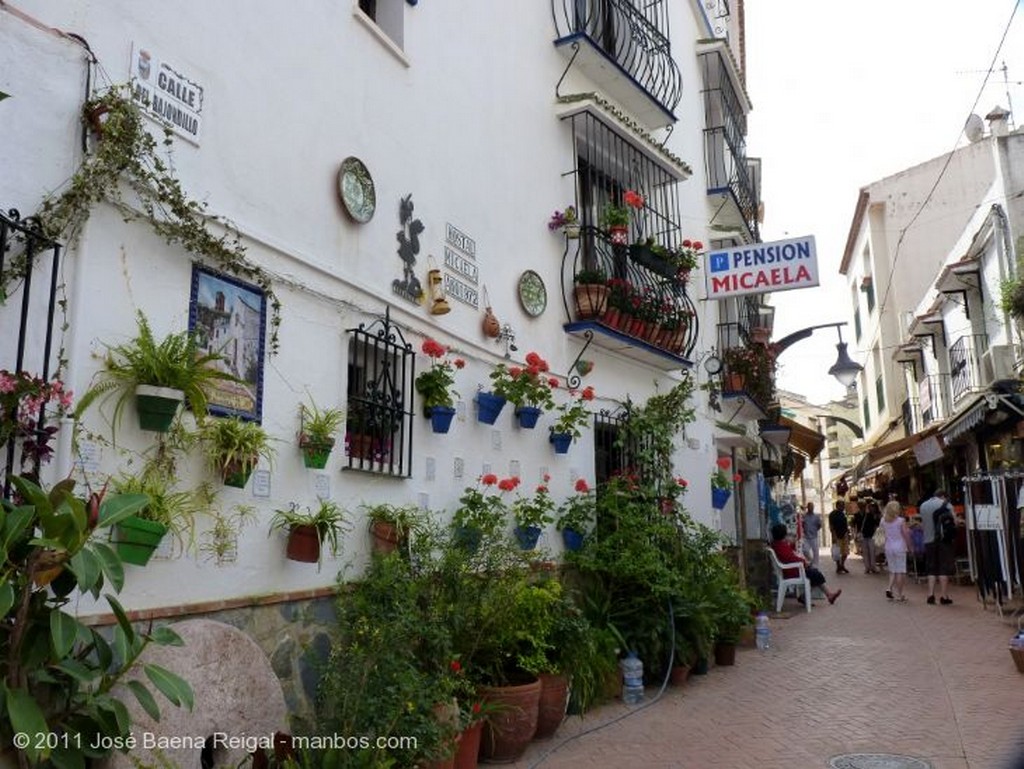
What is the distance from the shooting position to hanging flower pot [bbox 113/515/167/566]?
3.67m

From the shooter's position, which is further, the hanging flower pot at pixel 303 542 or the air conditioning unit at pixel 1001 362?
the air conditioning unit at pixel 1001 362

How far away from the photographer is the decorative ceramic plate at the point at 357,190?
18.8ft

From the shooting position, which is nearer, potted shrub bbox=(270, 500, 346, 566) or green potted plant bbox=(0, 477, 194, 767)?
green potted plant bbox=(0, 477, 194, 767)

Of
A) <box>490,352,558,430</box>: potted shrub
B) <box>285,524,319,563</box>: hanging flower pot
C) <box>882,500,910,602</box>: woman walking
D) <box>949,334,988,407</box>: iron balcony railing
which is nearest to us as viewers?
<box>285,524,319,563</box>: hanging flower pot

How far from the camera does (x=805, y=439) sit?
75.4ft

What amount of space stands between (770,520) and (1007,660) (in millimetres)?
10634

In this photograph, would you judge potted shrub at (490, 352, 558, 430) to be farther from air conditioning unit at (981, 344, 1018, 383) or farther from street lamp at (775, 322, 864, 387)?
air conditioning unit at (981, 344, 1018, 383)

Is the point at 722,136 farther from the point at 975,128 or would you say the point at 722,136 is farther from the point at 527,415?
the point at 975,128

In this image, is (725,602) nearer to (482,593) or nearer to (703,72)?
(482,593)

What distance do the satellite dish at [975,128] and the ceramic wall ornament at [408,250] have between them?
21915mm

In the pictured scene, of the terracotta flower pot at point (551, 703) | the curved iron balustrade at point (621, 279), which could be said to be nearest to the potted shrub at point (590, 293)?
the curved iron balustrade at point (621, 279)

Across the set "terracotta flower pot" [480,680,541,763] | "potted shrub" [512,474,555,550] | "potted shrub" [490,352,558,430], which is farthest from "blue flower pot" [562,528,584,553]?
"terracotta flower pot" [480,680,541,763]

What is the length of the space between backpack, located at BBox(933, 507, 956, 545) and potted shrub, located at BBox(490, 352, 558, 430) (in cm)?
912

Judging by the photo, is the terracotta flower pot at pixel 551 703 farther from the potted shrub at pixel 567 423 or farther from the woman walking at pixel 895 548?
the woman walking at pixel 895 548
